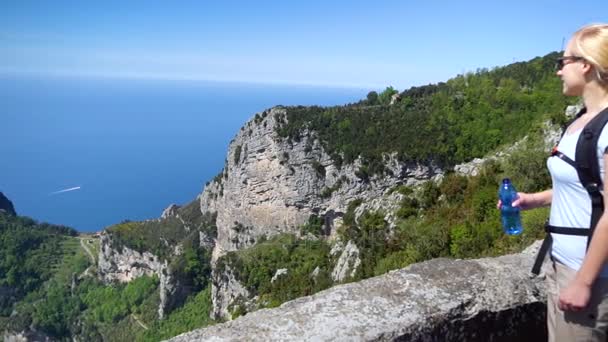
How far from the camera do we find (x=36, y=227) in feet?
298

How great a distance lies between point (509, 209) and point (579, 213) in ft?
2.70

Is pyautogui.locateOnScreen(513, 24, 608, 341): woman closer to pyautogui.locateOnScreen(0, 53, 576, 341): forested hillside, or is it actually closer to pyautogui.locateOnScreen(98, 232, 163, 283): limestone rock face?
pyautogui.locateOnScreen(0, 53, 576, 341): forested hillside

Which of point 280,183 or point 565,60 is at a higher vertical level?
point 565,60

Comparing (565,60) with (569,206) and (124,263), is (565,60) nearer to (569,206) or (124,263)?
(569,206)

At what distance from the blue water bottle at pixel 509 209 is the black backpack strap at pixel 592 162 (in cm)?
81

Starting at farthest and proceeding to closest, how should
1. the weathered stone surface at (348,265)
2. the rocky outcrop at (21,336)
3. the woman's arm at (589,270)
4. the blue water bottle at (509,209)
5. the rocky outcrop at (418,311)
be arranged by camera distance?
the rocky outcrop at (21,336) → the weathered stone surface at (348,265) → the blue water bottle at (509,209) → the rocky outcrop at (418,311) → the woman's arm at (589,270)

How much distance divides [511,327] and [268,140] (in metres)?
43.9

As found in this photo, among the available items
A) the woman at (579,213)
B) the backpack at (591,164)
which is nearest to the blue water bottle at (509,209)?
the woman at (579,213)

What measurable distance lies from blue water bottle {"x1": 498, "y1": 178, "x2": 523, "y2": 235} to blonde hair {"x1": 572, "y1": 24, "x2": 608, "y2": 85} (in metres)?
0.93

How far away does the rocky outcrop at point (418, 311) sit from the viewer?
7.17ft

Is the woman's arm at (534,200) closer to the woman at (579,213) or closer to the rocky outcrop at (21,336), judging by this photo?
the woman at (579,213)

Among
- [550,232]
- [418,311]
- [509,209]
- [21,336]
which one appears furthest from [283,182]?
[550,232]

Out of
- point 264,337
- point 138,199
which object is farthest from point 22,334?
point 138,199

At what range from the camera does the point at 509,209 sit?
277cm
